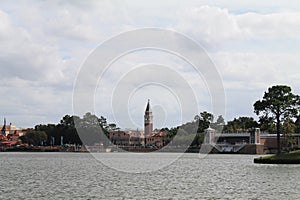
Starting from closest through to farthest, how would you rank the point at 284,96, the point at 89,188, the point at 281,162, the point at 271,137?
the point at 89,188 → the point at 281,162 → the point at 284,96 → the point at 271,137

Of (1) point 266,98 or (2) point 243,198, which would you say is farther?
(1) point 266,98

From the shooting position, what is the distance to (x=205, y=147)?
639 ft

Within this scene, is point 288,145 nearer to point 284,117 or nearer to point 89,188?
point 284,117

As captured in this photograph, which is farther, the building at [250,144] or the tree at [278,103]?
the building at [250,144]

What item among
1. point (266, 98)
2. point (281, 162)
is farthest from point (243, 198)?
point (266, 98)

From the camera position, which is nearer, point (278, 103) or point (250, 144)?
point (278, 103)

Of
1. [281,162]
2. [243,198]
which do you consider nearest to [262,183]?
[243,198]

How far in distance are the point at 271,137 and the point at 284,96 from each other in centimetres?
9239

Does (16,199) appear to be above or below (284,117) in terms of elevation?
below

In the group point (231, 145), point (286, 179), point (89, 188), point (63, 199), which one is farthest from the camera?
point (231, 145)

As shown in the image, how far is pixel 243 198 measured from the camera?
135ft

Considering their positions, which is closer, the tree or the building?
the tree

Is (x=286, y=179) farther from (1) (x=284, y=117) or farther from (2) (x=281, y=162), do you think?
(1) (x=284, y=117)

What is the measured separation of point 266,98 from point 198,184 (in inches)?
1797
